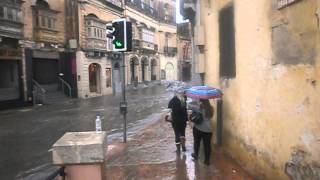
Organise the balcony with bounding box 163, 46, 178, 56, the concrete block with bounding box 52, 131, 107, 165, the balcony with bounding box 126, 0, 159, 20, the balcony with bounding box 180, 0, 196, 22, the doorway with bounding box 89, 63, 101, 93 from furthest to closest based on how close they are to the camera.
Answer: the balcony with bounding box 163, 46, 178, 56, the balcony with bounding box 126, 0, 159, 20, the doorway with bounding box 89, 63, 101, 93, the balcony with bounding box 180, 0, 196, 22, the concrete block with bounding box 52, 131, 107, 165

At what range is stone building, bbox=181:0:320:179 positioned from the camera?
5.39 m

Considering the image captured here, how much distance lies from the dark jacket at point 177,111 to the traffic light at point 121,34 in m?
2.13

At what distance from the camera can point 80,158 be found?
4035 millimetres

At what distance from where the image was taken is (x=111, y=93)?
132 feet

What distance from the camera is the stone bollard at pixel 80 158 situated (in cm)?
403

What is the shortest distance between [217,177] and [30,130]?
33.7ft

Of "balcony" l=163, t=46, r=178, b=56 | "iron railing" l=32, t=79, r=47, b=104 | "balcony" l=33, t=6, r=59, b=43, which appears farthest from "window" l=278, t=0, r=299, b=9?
"balcony" l=163, t=46, r=178, b=56

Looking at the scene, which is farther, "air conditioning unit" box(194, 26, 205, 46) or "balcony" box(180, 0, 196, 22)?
"balcony" box(180, 0, 196, 22)

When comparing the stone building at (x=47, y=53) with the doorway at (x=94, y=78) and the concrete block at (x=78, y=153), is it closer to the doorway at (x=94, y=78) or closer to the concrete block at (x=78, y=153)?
the doorway at (x=94, y=78)

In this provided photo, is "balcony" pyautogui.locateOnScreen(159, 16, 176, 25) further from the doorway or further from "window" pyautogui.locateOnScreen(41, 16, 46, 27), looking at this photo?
"window" pyautogui.locateOnScreen(41, 16, 46, 27)

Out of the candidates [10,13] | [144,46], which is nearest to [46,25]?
[10,13]

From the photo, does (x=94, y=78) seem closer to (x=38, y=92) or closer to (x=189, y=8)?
(x=38, y=92)

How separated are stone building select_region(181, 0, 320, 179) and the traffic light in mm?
2330

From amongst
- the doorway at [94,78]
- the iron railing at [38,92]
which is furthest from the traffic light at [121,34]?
the doorway at [94,78]
